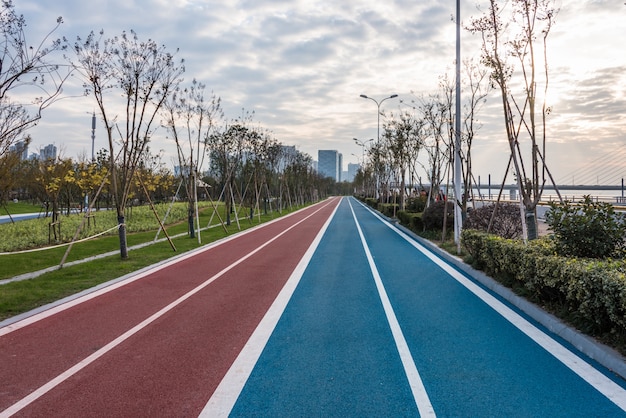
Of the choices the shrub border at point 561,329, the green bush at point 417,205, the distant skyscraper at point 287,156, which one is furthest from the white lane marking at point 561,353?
the distant skyscraper at point 287,156

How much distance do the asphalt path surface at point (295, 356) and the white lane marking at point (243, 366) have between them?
0.02 meters

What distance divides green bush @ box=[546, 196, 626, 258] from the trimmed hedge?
0.27 m

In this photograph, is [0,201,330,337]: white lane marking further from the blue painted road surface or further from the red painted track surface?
the blue painted road surface

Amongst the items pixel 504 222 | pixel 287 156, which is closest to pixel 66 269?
pixel 504 222

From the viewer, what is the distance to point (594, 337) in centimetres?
470

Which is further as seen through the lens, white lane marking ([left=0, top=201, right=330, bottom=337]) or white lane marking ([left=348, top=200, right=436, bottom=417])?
white lane marking ([left=0, top=201, right=330, bottom=337])

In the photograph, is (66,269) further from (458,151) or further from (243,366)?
(458,151)

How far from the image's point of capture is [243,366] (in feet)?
14.2

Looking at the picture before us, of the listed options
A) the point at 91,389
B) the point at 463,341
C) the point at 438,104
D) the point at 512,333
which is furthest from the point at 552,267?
the point at 438,104

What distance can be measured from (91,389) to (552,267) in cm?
530

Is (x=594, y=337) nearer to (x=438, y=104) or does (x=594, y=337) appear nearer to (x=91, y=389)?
(x=91, y=389)

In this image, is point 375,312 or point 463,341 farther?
point 375,312

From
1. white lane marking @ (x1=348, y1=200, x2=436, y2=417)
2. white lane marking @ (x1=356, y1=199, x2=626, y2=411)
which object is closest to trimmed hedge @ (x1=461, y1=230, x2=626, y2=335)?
white lane marking @ (x1=356, y1=199, x2=626, y2=411)

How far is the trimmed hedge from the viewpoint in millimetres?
4344
